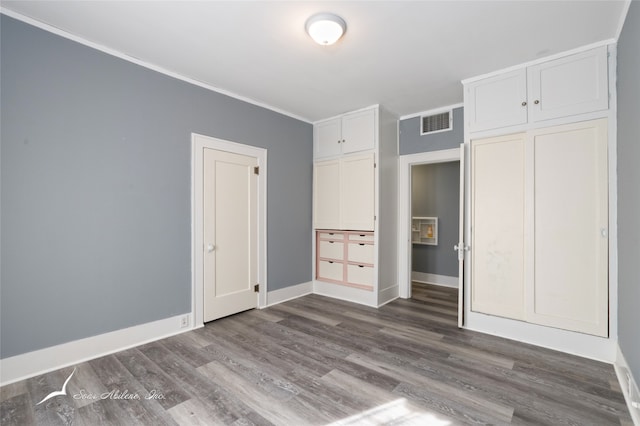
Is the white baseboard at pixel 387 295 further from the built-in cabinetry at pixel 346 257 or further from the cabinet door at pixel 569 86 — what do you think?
the cabinet door at pixel 569 86

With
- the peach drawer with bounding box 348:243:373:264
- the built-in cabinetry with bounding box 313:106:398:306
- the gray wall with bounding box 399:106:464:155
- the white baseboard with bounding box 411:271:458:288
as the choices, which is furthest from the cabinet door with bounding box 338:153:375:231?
the white baseboard with bounding box 411:271:458:288

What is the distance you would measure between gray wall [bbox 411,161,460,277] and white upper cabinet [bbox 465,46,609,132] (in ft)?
6.71

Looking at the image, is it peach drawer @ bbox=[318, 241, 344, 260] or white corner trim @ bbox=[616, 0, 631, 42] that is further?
peach drawer @ bbox=[318, 241, 344, 260]

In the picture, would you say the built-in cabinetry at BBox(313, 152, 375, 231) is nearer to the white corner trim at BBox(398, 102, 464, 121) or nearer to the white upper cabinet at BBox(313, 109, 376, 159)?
the white upper cabinet at BBox(313, 109, 376, 159)

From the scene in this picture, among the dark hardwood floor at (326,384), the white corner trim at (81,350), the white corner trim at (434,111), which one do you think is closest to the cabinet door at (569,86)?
the white corner trim at (434,111)

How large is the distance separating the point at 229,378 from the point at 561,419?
2.23 m

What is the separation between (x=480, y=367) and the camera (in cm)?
245

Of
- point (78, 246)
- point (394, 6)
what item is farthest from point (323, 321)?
point (394, 6)

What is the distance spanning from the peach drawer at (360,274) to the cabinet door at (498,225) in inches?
53.2

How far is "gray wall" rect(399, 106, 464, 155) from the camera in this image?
13.1ft

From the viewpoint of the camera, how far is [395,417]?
1859 mm

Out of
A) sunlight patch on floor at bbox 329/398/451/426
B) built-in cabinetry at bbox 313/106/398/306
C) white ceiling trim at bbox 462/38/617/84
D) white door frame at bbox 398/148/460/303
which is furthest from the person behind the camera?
white door frame at bbox 398/148/460/303

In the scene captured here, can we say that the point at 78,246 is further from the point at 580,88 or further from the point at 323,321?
the point at 580,88

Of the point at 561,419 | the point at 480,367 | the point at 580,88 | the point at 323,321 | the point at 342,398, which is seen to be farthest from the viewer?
the point at 323,321
